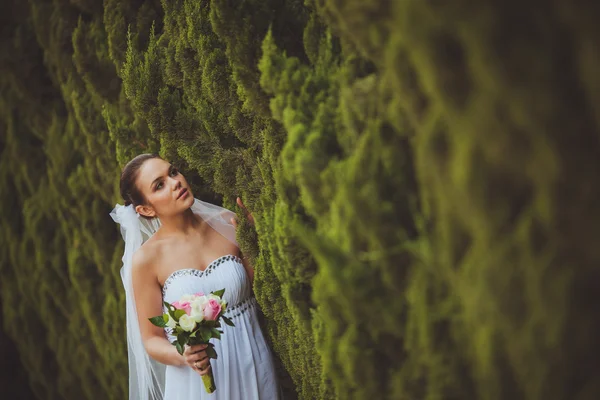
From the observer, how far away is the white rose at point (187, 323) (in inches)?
97.3

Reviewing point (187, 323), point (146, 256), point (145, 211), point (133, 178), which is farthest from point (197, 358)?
point (133, 178)

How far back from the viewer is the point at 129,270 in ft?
9.64

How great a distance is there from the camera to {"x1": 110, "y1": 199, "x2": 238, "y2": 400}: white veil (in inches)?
118

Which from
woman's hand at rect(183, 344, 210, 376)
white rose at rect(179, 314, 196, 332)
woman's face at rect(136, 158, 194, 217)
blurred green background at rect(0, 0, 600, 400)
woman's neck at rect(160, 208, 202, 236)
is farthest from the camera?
woman's neck at rect(160, 208, 202, 236)

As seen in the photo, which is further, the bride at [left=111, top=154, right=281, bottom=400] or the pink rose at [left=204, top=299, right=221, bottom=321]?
the bride at [left=111, top=154, right=281, bottom=400]

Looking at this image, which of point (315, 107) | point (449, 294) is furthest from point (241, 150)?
point (449, 294)

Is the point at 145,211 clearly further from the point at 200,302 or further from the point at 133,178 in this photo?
the point at 200,302

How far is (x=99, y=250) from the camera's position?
4.39 m

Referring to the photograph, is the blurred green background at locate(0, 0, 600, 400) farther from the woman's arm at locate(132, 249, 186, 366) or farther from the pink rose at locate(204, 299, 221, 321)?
the woman's arm at locate(132, 249, 186, 366)

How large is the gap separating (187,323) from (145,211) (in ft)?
2.25

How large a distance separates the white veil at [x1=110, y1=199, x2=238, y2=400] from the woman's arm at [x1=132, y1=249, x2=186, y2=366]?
0.07 m

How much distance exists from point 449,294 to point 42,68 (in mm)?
4229

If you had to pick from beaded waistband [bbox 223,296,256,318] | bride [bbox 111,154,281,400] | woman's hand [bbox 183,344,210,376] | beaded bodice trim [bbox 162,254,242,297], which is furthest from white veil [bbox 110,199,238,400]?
woman's hand [bbox 183,344,210,376]

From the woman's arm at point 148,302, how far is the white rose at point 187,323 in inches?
16.8
